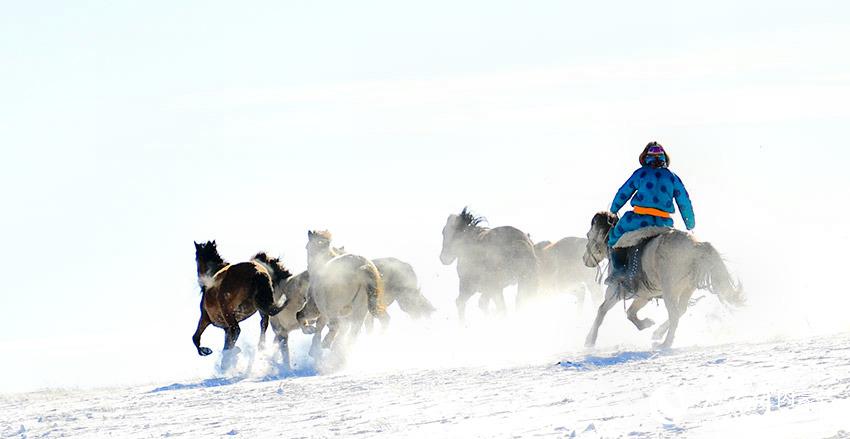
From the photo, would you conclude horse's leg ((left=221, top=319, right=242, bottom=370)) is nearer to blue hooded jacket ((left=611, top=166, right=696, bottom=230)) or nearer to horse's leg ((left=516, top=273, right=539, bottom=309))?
blue hooded jacket ((left=611, top=166, right=696, bottom=230))

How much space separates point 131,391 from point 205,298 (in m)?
2.59

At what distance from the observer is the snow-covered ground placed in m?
7.72

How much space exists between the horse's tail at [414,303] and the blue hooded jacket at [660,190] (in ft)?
25.5

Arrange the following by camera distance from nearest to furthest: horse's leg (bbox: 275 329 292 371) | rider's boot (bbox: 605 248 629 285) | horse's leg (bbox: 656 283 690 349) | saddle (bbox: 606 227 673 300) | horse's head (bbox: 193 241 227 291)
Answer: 1. horse's leg (bbox: 656 283 690 349)
2. saddle (bbox: 606 227 673 300)
3. rider's boot (bbox: 605 248 629 285)
4. horse's leg (bbox: 275 329 292 371)
5. horse's head (bbox: 193 241 227 291)

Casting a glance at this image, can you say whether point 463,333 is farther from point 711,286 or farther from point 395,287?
point 711,286

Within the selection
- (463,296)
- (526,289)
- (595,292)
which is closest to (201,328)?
(463,296)

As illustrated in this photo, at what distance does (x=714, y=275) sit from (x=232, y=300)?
279 inches

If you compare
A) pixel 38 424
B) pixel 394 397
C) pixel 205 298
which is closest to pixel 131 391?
pixel 205 298

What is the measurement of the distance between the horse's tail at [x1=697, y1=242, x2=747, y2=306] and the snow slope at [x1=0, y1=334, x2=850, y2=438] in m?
1.00

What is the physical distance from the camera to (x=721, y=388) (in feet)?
29.2

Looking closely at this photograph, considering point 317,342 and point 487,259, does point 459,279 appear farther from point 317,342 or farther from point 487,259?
point 317,342

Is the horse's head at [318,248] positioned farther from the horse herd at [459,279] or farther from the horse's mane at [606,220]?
the horse's mane at [606,220]

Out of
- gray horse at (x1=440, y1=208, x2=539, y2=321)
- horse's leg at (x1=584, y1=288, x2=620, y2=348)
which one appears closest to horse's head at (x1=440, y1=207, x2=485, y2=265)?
gray horse at (x1=440, y1=208, x2=539, y2=321)

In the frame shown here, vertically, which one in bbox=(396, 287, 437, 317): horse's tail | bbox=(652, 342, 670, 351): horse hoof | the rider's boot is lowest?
bbox=(652, 342, 670, 351): horse hoof
